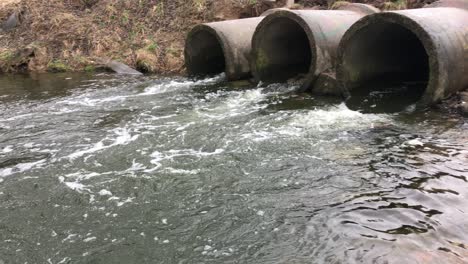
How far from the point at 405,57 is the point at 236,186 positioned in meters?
6.09

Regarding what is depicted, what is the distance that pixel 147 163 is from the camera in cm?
584

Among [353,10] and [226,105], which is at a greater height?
Result: [353,10]

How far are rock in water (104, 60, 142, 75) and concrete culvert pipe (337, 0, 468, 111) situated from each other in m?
6.92

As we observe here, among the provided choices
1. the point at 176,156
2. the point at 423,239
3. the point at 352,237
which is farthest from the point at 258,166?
the point at 423,239

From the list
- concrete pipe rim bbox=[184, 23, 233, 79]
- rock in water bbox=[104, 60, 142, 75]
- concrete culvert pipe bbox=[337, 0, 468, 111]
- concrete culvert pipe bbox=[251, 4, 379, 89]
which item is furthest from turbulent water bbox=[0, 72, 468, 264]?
rock in water bbox=[104, 60, 142, 75]

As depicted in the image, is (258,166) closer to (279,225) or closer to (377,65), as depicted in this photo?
(279,225)

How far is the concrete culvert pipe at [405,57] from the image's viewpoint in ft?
22.6

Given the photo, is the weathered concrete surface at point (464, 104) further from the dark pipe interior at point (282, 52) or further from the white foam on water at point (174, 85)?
the white foam on water at point (174, 85)

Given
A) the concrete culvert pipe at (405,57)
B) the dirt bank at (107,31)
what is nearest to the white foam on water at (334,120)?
the concrete culvert pipe at (405,57)

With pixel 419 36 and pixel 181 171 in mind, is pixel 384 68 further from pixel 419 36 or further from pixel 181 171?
pixel 181 171

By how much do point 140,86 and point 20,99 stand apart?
2792 mm

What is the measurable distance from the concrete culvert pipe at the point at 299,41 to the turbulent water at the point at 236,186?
0.99 meters

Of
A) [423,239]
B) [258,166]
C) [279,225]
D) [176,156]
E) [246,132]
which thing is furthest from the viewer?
[246,132]

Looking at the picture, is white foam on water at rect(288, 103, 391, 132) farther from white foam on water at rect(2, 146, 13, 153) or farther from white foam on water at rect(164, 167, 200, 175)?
white foam on water at rect(2, 146, 13, 153)
